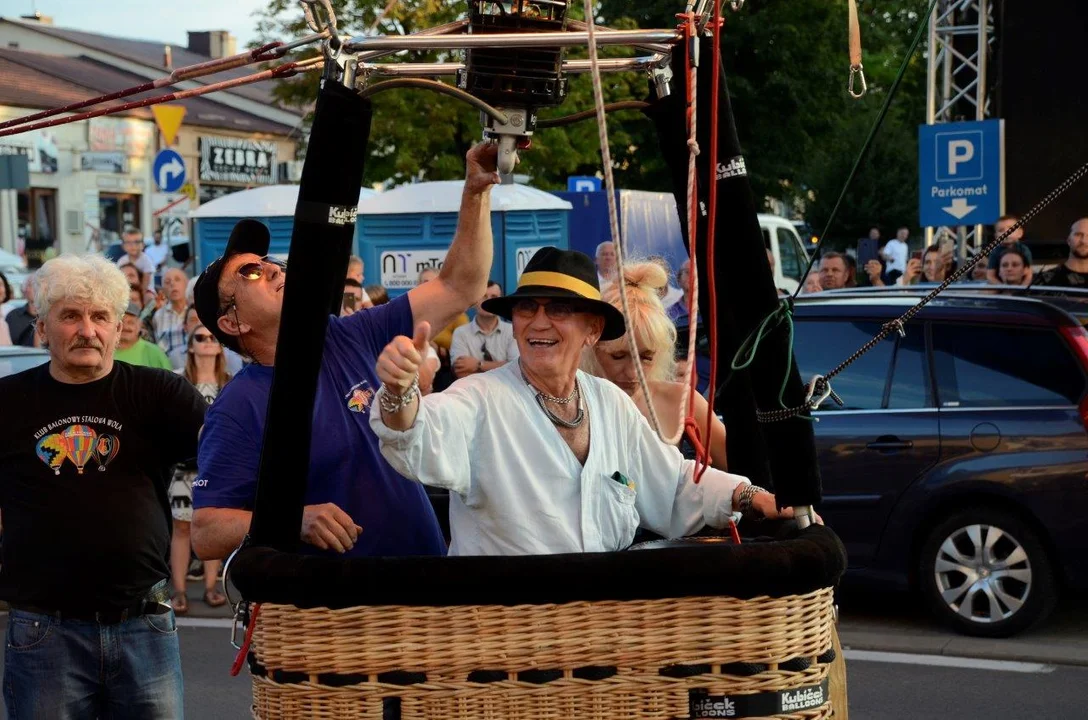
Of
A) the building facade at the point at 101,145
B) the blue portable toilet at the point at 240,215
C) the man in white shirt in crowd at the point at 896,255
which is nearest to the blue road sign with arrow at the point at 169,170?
the blue portable toilet at the point at 240,215

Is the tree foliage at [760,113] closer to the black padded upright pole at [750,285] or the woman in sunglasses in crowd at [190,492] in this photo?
the woman in sunglasses in crowd at [190,492]

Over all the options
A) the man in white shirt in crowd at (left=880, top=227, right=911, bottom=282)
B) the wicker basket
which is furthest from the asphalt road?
the man in white shirt in crowd at (left=880, top=227, right=911, bottom=282)

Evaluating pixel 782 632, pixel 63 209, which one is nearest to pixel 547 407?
pixel 782 632

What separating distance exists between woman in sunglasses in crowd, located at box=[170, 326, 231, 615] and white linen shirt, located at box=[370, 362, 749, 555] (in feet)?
19.9

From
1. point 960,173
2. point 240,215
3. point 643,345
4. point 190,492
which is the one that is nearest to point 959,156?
point 960,173

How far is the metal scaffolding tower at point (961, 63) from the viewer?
16031 mm

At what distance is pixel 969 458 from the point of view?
26.2 ft

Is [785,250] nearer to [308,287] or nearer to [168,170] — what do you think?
[168,170]

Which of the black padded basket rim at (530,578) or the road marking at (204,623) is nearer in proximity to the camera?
the black padded basket rim at (530,578)

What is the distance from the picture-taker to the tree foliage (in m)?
24.1

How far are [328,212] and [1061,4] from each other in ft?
52.5

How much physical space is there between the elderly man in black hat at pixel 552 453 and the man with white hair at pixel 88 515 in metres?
1.18

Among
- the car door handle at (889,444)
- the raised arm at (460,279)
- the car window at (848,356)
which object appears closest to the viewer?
the raised arm at (460,279)

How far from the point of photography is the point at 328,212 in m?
2.80
